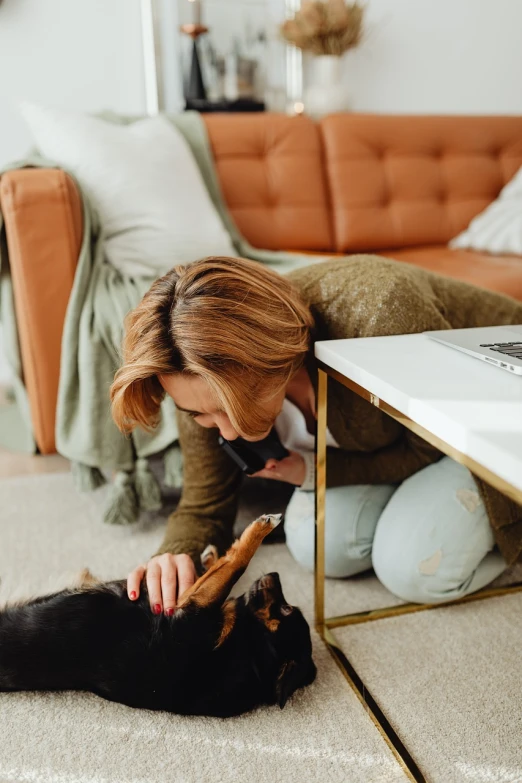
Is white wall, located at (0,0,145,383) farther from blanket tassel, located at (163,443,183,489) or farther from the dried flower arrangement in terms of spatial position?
blanket tassel, located at (163,443,183,489)

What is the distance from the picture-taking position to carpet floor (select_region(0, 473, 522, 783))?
0.81 metres

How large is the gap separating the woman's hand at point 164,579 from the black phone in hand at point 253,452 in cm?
18

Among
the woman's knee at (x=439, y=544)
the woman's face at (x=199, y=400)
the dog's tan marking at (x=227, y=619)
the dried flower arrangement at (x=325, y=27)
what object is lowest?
the woman's knee at (x=439, y=544)

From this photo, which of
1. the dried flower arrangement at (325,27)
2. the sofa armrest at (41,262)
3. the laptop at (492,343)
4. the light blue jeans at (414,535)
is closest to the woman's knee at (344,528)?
the light blue jeans at (414,535)

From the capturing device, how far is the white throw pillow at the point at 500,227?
80.7 inches

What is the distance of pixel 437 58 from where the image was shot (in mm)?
2652

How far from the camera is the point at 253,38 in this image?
8.03 feet

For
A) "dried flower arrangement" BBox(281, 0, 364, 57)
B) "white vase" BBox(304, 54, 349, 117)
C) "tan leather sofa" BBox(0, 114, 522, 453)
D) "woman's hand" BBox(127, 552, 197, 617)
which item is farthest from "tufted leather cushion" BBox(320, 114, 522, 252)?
"woman's hand" BBox(127, 552, 197, 617)

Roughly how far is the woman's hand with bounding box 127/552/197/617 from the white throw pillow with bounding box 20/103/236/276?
878 mm

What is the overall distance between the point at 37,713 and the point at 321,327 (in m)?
0.69

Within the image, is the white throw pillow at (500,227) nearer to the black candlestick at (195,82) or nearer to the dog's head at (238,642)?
the black candlestick at (195,82)

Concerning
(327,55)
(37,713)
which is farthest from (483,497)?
(327,55)

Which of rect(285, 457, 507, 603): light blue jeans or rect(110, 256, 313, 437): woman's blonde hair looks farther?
rect(285, 457, 507, 603): light blue jeans

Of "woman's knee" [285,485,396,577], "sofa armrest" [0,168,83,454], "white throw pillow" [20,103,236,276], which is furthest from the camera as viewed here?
"white throw pillow" [20,103,236,276]
